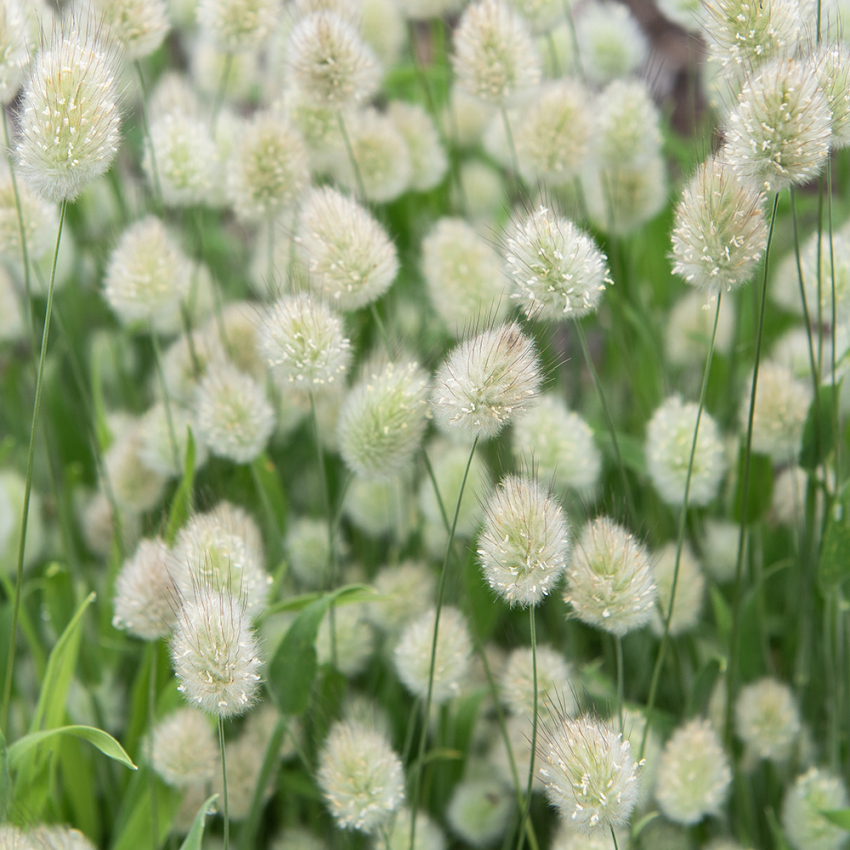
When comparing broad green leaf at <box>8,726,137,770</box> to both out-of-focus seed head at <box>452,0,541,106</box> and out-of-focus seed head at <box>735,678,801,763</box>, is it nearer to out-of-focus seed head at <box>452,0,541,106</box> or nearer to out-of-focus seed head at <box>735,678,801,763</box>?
out-of-focus seed head at <box>735,678,801,763</box>

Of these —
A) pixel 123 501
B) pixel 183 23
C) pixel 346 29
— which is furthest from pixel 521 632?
pixel 183 23

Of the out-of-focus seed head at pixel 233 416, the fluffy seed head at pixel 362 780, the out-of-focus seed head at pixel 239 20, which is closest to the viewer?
the fluffy seed head at pixel 362 780

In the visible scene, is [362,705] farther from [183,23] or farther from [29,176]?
[183,23]

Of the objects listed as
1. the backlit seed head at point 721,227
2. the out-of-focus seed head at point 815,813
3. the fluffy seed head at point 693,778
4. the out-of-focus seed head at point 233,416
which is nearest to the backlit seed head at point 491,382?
the backlit seed head at point 721,227

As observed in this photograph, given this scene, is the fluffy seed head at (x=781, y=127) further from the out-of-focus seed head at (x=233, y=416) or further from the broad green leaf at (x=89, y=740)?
the broad green leaf at (x=89, y=740)

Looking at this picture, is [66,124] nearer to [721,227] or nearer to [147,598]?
[147,598]
